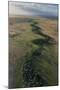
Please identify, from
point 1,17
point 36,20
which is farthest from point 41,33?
point 1,17

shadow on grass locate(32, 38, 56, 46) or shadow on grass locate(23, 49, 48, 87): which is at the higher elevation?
shadow on grass locate(32, 38, 56, 46)

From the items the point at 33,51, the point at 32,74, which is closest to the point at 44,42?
the point at 33,51

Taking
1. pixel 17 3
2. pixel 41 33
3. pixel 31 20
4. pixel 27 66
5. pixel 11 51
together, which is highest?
pixel 17 3

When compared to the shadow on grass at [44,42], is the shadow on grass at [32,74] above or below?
below

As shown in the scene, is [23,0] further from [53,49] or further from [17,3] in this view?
[53,49]

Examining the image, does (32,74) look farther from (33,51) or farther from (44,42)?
(44,42)

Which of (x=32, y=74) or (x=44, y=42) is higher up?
(x=44, y=42)

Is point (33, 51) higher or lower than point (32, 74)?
higher

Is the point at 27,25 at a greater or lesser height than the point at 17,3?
lesser
